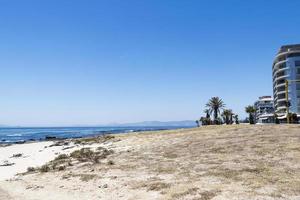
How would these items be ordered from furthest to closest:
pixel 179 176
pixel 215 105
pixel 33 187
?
pixel 215 105, pixel 33 187, pixel 179 176

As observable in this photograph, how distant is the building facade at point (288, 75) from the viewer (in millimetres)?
136625

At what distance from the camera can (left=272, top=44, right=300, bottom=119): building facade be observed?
136625mm

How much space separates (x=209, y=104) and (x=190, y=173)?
115192mm

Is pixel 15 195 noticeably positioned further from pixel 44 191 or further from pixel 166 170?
pixel 166 170

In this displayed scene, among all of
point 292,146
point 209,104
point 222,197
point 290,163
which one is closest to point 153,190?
point 222,197

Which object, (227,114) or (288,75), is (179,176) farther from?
(288,75)

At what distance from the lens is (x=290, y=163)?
23.8 meters

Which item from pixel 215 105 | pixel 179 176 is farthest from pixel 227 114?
pixel 179 176

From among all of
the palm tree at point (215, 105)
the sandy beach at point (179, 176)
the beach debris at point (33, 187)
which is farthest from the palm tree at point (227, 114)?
the beach debris at point (33, 187)

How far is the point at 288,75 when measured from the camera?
140750mm

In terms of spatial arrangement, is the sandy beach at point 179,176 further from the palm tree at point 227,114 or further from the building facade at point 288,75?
the palm tree at point 227,114

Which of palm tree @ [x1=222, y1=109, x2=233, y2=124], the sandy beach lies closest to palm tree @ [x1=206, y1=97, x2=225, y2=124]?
palm tree @ [x1=222, y1=109, x2=233, y2=124]

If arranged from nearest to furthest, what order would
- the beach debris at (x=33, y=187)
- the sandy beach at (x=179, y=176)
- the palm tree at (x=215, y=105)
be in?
the sandy beach at (x=179, y=176)
the beach debris at (x=33, y=187)
the palm tree at (x=215, y=105)

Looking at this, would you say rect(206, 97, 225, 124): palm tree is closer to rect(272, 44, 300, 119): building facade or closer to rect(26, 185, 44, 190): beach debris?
rect(272, 44, 300, 119): building facade
